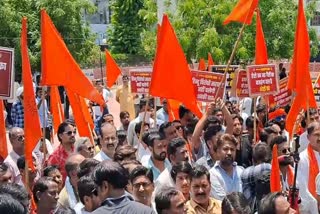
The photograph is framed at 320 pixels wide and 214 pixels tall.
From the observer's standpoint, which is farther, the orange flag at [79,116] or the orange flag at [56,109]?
the orange flag at [56,109]

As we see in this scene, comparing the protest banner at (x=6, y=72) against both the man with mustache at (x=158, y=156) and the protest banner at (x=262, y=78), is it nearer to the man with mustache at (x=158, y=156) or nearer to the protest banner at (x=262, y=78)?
the man with mustache at (x=158, y=156)

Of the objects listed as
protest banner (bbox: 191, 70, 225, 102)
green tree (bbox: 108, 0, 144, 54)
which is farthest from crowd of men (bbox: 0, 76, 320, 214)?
green tree (bbox: 108, 0, 144, 54)

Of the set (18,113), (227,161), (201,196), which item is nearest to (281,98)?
(18,113)

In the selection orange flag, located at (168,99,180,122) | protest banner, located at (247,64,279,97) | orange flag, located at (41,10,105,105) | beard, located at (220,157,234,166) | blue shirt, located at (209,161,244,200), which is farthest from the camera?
protest banner, located at (247,64,279,97)

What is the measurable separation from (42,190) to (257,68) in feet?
17.3

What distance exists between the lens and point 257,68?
1008 centimetres

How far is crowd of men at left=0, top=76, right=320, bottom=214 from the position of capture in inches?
185

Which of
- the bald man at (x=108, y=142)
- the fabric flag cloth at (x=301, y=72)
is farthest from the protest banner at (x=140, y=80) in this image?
the bald man at (x=108, y=142)

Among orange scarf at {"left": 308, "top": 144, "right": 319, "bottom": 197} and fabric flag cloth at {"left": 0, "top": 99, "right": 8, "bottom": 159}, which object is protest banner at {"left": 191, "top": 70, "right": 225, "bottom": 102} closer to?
orange scarf at {"left": 308, "top": 144, "right": 319, "bottom": 197}

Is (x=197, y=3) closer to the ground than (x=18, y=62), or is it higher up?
higher up

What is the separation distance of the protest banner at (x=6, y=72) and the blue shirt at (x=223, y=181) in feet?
6.54

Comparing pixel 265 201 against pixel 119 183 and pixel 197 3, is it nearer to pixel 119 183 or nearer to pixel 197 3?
pixel 119 183

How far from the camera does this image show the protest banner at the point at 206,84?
9401 mm

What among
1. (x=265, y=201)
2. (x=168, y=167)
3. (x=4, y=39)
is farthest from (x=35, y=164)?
(x=4, y=39)
